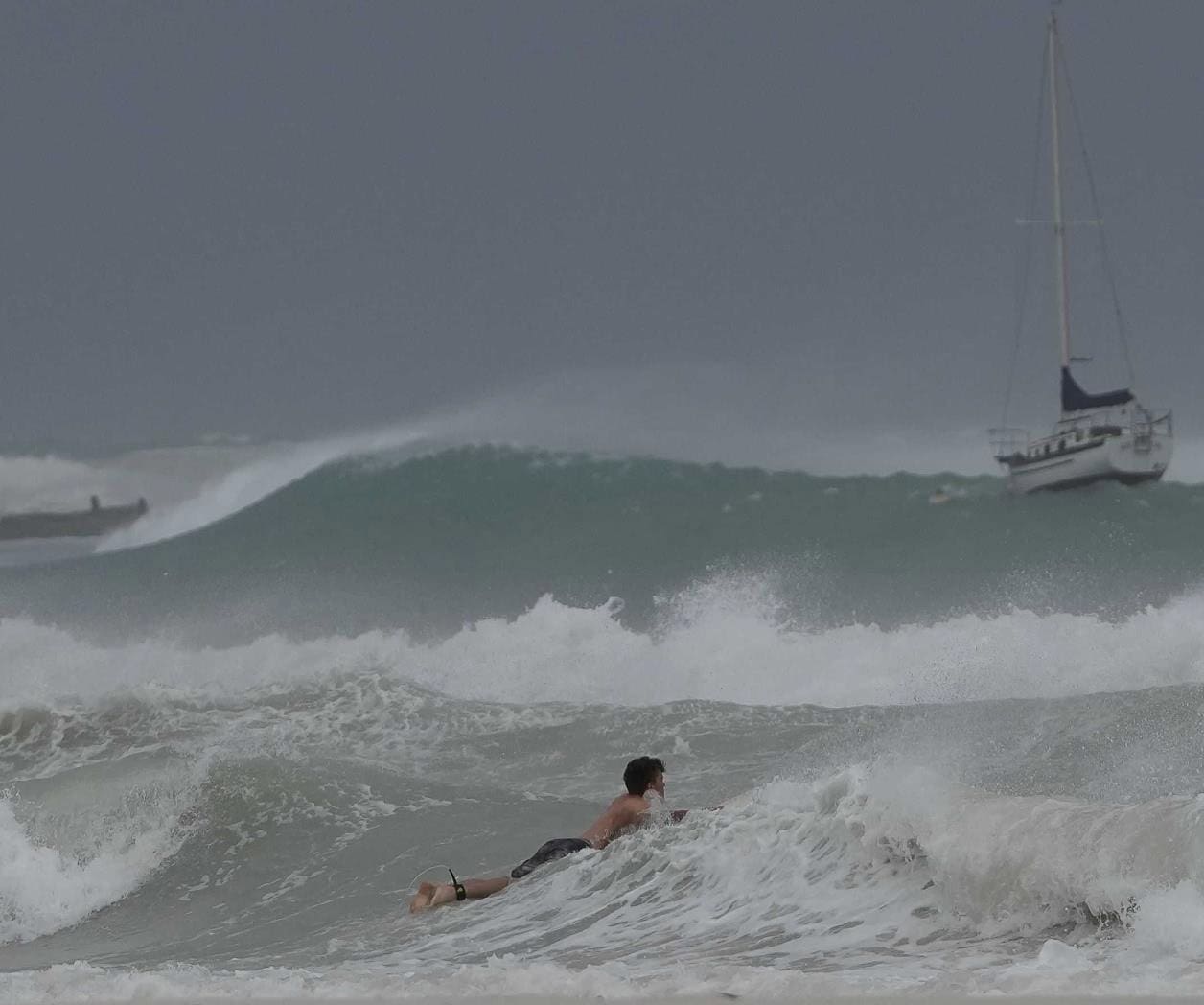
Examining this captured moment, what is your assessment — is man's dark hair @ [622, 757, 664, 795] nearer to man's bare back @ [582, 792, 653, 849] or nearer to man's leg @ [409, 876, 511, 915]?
man's bare back @ [582, 792, 653, 849]

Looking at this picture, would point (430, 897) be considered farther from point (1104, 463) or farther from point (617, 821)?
point (1104, 463)

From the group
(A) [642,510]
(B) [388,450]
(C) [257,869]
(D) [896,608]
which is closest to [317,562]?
(B) [388,450]

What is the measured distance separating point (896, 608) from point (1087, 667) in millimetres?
8398

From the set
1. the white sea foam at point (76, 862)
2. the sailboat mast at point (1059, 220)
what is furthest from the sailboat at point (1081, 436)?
the white sea foam at point (76, 862)

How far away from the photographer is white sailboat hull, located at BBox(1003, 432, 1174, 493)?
90.8 ft

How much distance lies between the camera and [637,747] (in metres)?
12.8

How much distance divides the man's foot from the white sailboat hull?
22124 mm

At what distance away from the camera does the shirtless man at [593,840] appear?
7.51 meters

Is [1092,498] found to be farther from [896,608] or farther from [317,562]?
[317,562]

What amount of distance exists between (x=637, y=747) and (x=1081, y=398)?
17.4 meters

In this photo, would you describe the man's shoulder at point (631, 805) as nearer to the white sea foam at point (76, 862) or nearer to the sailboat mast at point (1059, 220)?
the white sea foam at point (76, 862)

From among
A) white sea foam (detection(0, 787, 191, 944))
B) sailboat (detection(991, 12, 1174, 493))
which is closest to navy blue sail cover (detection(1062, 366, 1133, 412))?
sailboat (detection(991, 12, 1174, 493))

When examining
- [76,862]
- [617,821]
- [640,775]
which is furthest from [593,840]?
[76,862]

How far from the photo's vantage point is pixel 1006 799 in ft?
21.2
